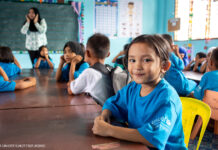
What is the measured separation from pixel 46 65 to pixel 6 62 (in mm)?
1115

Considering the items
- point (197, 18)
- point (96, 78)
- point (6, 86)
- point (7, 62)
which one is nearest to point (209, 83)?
point (96, 78)

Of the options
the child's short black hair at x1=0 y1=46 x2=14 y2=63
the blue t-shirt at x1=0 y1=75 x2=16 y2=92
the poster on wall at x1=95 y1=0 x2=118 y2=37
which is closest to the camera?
the blue t-shirt at x1=0 y1=75 x2=16 y2=92

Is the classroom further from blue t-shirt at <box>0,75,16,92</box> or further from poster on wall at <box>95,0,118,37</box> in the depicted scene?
poster on wall at <box>95,0,118,37</box>

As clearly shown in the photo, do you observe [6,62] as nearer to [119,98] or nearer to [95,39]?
[95,39]

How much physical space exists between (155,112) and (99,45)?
38.7 inches

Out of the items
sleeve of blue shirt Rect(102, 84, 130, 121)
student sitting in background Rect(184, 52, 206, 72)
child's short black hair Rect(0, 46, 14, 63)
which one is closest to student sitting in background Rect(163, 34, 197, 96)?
student sitting in background Rect(184, 52, 206, 72)

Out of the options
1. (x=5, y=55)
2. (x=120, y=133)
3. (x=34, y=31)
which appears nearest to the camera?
(x=120, y=133)

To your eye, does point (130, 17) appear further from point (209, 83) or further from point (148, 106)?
point (148, 106)

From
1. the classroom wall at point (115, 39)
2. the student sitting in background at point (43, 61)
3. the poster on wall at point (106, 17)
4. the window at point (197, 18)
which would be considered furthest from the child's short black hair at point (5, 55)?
the window at point (197, 18)

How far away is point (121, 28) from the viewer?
5625mm

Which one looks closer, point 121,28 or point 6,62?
point 6,62

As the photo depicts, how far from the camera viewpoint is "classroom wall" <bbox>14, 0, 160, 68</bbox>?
5133 millimetres

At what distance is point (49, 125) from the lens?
2.30 feet

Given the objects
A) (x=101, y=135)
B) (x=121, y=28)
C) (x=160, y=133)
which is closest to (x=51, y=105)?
(x=101, y=135)
